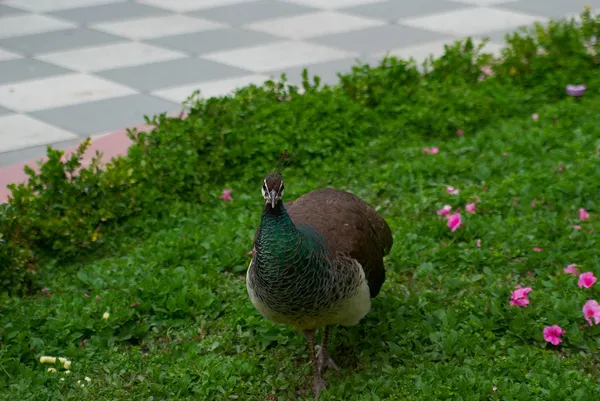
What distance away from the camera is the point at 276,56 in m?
7.64

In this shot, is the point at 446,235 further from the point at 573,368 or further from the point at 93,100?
the point at 93,100

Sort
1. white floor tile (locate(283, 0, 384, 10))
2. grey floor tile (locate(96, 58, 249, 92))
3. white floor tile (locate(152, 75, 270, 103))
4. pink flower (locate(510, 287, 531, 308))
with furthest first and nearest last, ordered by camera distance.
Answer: white floor tile (locate(283, 0, 384, 10)) → grey floor tile (locate(96, 58, 249, 92)) → white floor tile (locate(152, 75, 270, 103)) → pink flower (locate(510, 287, 531, 308))

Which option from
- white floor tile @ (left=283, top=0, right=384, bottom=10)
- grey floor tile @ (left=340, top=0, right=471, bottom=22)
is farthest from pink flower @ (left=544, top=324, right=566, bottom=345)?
white floor tile @ (left=283, top=0, right=384, bottom=10)

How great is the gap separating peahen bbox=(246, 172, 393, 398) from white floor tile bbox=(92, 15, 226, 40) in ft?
15.7

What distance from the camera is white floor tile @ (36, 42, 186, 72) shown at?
24.4ft

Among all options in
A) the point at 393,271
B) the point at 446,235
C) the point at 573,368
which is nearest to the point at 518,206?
the point at 446,235

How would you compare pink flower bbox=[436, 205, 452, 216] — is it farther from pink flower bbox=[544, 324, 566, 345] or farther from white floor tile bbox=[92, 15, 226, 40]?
white floor tile bbox=[92, 15, 226, 40]

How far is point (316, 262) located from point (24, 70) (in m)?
4.85

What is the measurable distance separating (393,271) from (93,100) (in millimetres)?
3277

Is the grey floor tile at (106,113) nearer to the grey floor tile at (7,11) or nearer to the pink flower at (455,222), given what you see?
the pink flower at (455,222)

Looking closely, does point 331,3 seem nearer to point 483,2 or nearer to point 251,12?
point 251,12

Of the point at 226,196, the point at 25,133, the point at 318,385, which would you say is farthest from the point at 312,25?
the point at 318,385

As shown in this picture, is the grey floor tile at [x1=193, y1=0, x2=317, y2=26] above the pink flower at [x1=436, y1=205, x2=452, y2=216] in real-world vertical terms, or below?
above

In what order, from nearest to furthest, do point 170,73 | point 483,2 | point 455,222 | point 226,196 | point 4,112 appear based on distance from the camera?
point 455,222, point 226,196, point 4,112, point 170,73, point 483,2
